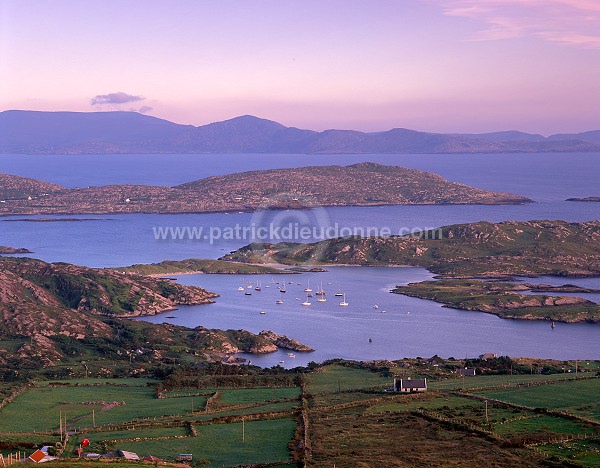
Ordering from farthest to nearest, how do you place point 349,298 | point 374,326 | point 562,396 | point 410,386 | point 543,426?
point 349,298, point 374,326, point 410,386, point 562,396, point 543,426

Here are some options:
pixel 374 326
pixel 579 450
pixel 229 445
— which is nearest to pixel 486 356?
pixel 374 326

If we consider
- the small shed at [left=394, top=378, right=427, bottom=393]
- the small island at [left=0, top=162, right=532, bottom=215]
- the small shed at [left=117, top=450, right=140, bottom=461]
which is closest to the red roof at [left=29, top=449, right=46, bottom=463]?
the small shed at [left=117, top=450, right=140, bottom=461]

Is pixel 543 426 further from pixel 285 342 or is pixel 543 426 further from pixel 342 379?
pixel 285 342

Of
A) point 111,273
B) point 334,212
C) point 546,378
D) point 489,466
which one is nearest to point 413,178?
point 334,212

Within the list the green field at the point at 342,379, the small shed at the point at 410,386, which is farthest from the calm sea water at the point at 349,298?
the small shed at the point at 410,386

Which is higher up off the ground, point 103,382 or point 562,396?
point 562,396

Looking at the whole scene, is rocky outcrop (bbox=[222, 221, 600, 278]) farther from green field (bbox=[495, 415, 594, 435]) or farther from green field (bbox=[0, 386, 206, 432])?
green field (bbox=[495, 415, 594, 435])

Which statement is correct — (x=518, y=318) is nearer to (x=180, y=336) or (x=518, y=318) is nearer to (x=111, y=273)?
(x=180, y=336)
